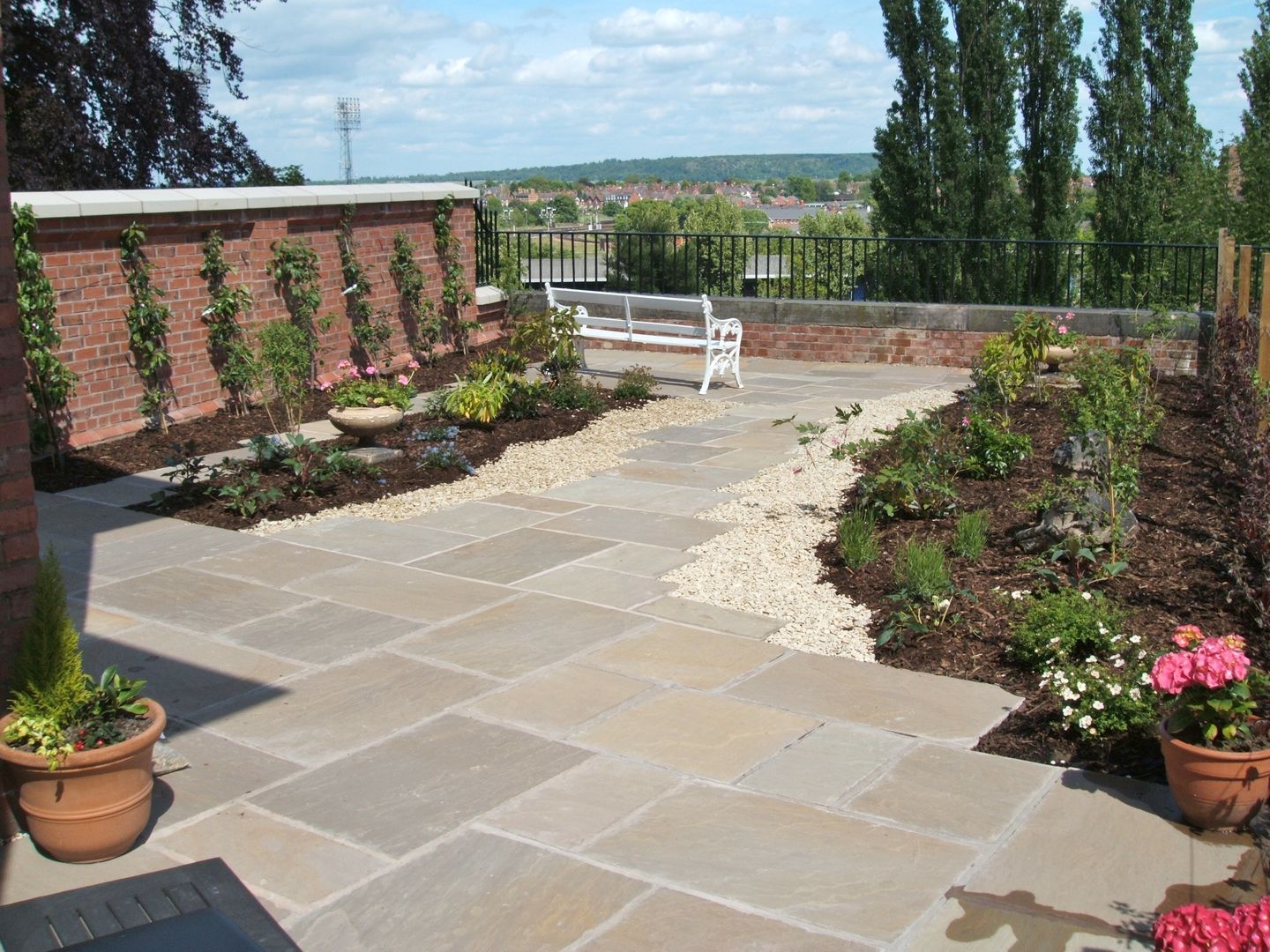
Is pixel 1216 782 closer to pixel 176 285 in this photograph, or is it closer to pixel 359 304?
pixel 176 285

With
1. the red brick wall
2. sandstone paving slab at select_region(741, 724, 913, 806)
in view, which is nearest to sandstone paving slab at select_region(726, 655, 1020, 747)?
sandstone paving slab at select_region(741, 724, 913, 806)

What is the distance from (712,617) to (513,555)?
1.51 metres

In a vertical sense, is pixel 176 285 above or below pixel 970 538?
above

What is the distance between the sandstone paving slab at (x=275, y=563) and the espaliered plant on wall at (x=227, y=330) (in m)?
3.67

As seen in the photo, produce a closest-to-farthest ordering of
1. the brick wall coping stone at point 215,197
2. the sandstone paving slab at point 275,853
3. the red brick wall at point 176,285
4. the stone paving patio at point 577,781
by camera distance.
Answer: the stone paving patio at point 577,781, the sandstone paving slab at point 275,853, the brick wall coping stone at point 215,197, the red brick wall at point 176,285

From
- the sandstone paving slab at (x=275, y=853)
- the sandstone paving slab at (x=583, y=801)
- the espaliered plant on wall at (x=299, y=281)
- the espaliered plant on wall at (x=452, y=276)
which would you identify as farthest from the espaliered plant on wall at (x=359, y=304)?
the sandstone paving slab at (x=275, y=853)

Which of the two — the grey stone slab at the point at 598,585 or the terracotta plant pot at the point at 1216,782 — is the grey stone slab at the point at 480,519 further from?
the terracotta plant pot at the point at 1216,782

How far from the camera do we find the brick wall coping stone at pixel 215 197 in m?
8.91

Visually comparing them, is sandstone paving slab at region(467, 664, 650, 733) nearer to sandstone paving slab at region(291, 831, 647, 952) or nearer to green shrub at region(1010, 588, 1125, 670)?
sandstone paving slab at region(291, 831, 647, 952)

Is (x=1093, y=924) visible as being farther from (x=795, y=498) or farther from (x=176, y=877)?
(x=795, y=498)

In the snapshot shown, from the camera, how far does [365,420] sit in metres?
9.16

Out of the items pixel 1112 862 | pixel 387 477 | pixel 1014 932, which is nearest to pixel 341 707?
pixel 1014 932

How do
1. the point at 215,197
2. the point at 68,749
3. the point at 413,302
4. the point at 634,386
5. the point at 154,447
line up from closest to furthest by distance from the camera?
the point at 68,749 < the point at 154,447 < the point at 215,197 < the point at 634,386 < the point at 413,302

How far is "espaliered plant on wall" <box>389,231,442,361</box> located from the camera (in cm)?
1277
